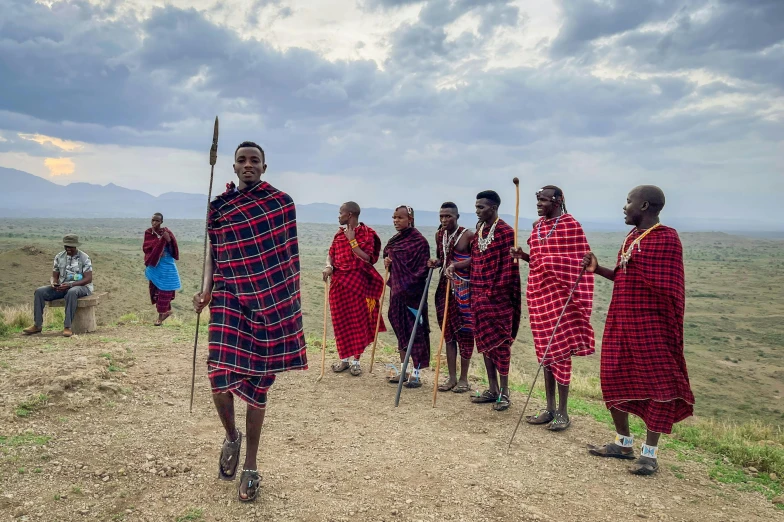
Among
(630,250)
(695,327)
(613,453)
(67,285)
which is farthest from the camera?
(695,327)

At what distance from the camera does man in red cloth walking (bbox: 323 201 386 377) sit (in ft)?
22.2

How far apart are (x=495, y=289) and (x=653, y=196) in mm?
1889

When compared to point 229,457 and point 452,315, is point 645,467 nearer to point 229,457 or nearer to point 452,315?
point 452,315

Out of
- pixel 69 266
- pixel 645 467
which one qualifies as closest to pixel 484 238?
pixel 645 467

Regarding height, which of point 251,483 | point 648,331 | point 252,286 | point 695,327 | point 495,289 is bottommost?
point 695,327

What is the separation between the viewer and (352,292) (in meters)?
6.91

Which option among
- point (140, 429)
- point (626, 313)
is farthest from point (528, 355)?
point (140, 429)

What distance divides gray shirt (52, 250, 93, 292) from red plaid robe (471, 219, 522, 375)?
6.79 metres

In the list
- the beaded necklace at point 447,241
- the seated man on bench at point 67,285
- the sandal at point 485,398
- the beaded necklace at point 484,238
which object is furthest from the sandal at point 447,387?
the seated man on bench at point 67,285

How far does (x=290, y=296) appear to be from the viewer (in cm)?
365

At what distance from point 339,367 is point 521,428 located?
277 cm

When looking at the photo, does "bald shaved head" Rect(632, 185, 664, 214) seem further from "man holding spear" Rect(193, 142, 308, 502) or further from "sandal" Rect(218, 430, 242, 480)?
"sandal" Rect(218, 430, 242, 480)

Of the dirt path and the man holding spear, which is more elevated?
the man holding spear

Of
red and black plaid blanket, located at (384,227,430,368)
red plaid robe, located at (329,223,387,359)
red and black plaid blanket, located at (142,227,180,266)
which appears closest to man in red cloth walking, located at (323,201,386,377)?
red plaid robe, located at (329,223,387,359)
